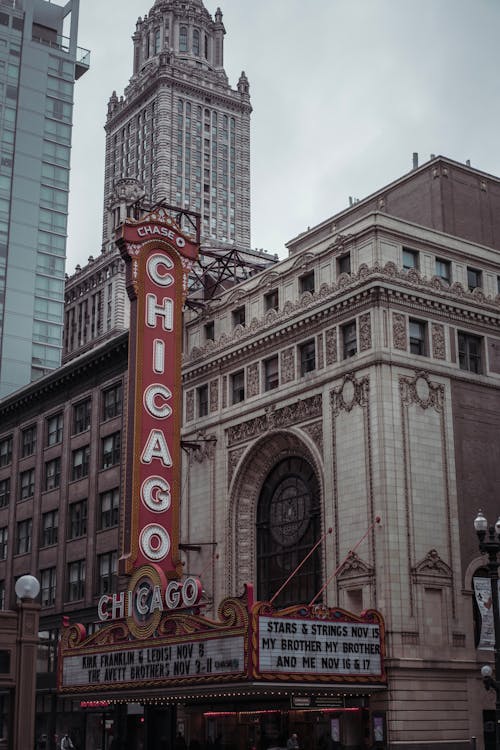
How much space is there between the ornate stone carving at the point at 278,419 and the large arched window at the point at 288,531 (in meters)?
1.72

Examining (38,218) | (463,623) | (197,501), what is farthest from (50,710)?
(38,218)

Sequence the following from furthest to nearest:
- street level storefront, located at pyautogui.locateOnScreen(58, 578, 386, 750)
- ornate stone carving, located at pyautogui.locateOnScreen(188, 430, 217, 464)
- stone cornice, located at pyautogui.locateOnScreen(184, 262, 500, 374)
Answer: ornate stone carving, located at pyautogui.locateOnScreen(188, 430, 217, 464), stone cornice, located at pyautogui.locateOnScreen(184, 262, 500, 374), street level storefront, located at pyautogui.locateOnScreen(58, 578, 386, 750)

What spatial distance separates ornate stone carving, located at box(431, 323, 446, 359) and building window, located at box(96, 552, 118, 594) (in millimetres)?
21975

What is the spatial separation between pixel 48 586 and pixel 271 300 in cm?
2404

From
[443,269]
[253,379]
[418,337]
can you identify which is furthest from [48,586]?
[443,269]

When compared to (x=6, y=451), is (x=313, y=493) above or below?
below

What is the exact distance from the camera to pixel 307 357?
151 feet

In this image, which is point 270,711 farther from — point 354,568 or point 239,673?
point 239,673

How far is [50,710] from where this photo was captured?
2274 inches

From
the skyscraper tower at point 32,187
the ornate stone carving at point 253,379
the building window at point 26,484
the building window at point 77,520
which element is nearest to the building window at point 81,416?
the building window at point 77,520

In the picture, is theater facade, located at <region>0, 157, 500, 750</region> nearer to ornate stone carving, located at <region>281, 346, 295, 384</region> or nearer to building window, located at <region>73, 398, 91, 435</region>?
ornate stone carving, located at <region>281, 346, 295, 384</region>

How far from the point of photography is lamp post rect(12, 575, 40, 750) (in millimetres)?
23000

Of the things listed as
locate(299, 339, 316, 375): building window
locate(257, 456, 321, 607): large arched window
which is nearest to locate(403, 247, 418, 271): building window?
locate(299, 339, 316, 375): building window

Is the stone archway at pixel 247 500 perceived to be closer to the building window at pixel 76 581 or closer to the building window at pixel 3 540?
the building window at pixel 76 581
